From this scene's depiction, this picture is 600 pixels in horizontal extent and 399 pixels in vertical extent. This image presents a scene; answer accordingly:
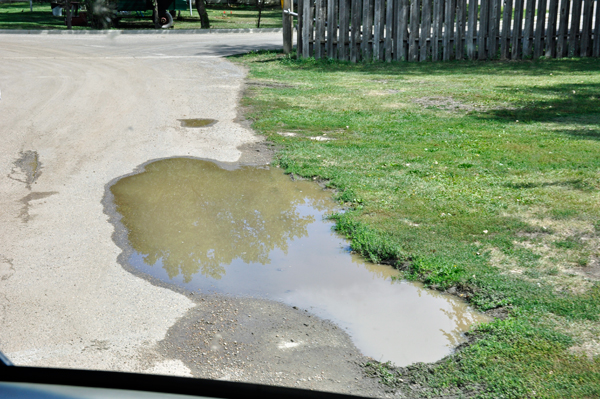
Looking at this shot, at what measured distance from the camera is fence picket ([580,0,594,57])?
15.9 m

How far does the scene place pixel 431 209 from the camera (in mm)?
6027

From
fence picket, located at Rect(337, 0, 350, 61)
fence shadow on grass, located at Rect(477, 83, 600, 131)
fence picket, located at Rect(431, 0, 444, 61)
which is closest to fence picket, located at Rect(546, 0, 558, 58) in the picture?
fence picket, located at Rect(431, 0, 444, 61)

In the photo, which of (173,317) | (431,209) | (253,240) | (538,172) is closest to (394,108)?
(538,172)

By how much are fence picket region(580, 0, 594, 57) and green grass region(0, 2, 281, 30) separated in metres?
19.3

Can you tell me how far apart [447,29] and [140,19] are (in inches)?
1068

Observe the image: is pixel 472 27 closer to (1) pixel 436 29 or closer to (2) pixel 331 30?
(1) pixel 436 29

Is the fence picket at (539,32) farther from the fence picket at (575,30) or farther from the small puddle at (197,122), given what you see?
the small puddle at (197,122)

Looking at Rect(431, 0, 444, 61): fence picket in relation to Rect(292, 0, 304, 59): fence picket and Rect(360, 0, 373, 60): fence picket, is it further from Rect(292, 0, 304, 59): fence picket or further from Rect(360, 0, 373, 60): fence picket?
Rect(292, 0, 304, 59): fence picket

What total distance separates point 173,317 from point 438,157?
16.1ft

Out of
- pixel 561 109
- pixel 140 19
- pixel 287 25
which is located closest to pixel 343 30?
pixel 287 25

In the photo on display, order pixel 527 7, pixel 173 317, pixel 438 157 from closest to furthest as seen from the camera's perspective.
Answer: pixel 173 317
pixel 438 157
pixel 527 7

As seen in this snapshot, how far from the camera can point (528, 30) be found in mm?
16141

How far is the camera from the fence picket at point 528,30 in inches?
629

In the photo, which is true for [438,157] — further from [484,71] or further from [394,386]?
[484,71]
